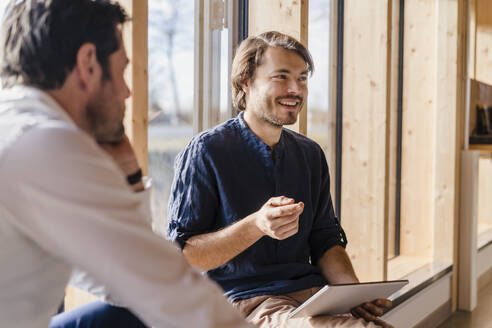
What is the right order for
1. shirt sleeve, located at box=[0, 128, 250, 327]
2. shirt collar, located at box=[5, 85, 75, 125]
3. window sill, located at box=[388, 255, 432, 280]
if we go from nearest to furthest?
shirt sleeve, located at box=[0, 128, 250, 327]
shirt collar, located at box=[5, 85, 75, 125]
window sill, located at box=[388, 255, 432, 280]

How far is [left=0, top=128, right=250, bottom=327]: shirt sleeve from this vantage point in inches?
27.6

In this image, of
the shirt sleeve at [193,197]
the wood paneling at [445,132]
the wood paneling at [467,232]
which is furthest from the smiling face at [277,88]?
the wood paneling at [467,232]

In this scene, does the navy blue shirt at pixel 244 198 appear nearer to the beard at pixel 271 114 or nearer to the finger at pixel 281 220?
the beard at pixel 271 114

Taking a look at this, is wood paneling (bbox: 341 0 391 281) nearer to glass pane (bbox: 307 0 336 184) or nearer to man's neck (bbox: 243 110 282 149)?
glass pane (bbox: 307 0 336 184)

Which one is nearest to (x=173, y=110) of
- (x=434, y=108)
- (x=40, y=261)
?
(x=40, y=261)

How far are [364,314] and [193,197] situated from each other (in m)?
0.65

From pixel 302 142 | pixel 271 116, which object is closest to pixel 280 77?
pixel 271 116

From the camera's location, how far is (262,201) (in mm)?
1857

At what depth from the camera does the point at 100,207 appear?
0.72 metres

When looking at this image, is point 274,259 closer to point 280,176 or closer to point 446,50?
point 280,176

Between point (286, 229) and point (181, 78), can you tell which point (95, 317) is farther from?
point (181, 78)

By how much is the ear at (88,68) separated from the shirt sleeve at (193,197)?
0.90m

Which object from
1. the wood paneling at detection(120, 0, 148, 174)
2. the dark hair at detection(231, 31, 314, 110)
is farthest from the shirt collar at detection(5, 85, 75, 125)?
the dark hair at detection(231, 31, 314, 110)

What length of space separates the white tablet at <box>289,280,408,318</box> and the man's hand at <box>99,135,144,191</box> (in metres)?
0.67
